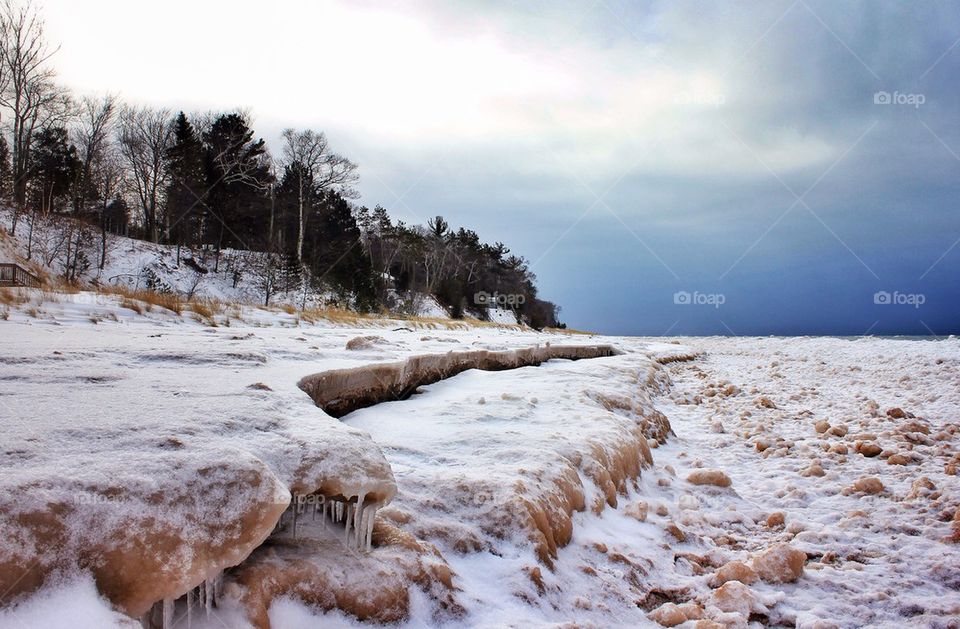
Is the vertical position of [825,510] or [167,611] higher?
[167,611]

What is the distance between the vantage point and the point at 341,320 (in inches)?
497

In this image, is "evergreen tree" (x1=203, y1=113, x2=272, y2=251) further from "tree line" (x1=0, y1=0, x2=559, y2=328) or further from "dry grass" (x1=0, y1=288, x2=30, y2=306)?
"dry grass" (x1=0, y1=288, x2=30, y2=306)

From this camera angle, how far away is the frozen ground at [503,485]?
133 cm

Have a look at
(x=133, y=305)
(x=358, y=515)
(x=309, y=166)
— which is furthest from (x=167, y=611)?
(x=309, y=166)

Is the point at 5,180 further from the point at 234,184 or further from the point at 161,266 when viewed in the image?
the point at 234,184

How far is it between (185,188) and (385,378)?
3120 centimetres

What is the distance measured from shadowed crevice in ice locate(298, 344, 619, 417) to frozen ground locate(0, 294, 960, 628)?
0.16 metres

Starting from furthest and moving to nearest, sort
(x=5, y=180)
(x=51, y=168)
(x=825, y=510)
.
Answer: (x=51, y=168) < (x=5, y=180) < (x=825, y=510)

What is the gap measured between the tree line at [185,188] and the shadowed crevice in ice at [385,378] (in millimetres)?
20865

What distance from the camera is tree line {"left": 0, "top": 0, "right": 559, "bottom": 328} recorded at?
24.6 meters

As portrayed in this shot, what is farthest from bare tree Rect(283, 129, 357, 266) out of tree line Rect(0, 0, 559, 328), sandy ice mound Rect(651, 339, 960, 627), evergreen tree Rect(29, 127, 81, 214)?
sandy ice mound Rect(651, 339, 960, 627)

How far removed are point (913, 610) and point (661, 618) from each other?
980 millimetres

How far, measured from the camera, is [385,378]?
12.4 feet

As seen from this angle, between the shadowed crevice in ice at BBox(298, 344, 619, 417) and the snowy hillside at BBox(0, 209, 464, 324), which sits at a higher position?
the snowy hillside at BBox(0, 209, 464, 324)
